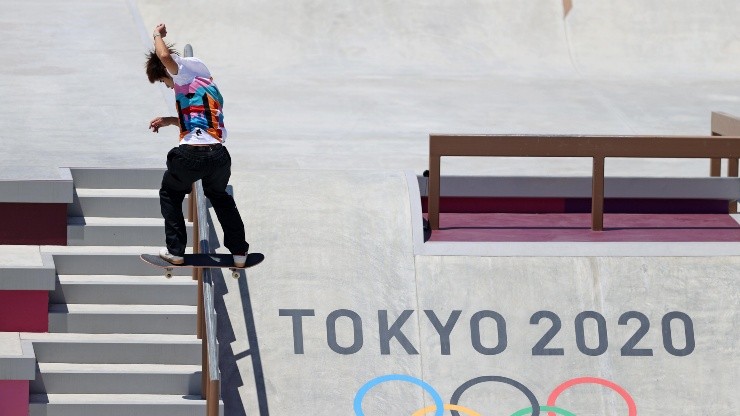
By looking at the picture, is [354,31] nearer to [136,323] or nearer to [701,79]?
[701,79]

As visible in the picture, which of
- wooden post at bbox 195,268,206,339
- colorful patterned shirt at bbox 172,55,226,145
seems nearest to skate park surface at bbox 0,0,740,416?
wooden post at bbox 195,268,206,339

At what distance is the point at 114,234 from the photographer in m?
12.5

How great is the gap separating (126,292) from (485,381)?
2.95 meters

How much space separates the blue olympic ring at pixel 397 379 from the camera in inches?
446

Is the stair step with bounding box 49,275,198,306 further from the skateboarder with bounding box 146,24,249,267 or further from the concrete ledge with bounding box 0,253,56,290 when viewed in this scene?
the skateboarder with bounding box 146,24,249,267

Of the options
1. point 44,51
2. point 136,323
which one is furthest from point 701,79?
point 136,323

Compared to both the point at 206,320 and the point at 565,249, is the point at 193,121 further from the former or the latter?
the point at 565,249

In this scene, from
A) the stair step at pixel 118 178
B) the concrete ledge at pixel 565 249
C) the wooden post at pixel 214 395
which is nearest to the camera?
the wooden post at pixel 214 395

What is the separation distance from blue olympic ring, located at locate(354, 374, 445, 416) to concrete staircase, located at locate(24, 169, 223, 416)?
3.93ft

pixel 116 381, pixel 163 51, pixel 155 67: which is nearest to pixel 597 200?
pixel 116 381

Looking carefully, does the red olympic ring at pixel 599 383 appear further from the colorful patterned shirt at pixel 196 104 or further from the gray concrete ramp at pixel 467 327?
the colorful patterned shirt at pixel 196 104

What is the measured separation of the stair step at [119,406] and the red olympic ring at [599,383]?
2602 mm

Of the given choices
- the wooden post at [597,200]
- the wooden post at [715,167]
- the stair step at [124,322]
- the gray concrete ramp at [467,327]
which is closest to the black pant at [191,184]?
the stair step at [124,322]

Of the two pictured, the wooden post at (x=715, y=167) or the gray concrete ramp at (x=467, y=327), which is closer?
the gray concrete ramp at (x=467, y=327)
